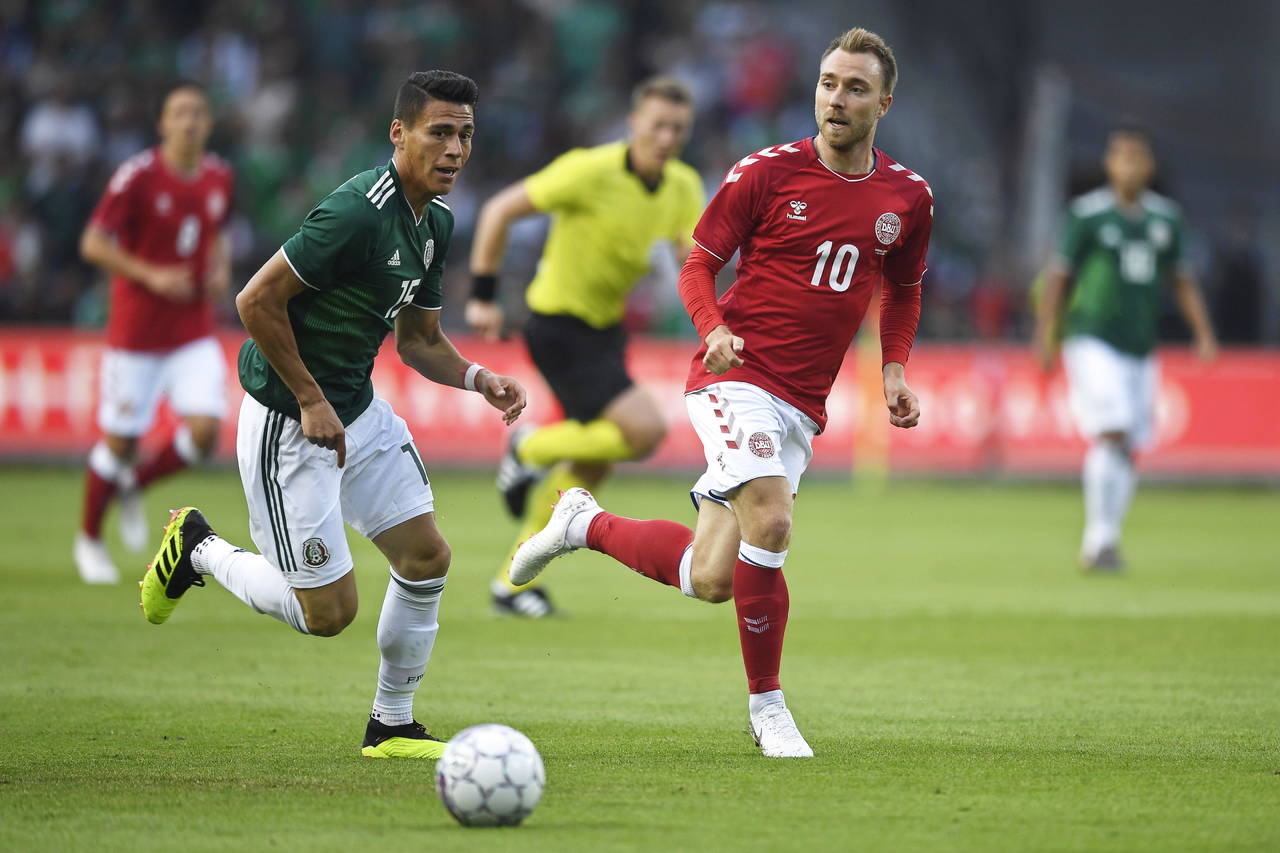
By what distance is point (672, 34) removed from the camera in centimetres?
2317

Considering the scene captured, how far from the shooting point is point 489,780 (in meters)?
4.61

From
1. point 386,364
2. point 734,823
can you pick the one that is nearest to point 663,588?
point 734,823

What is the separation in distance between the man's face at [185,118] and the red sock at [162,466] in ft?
6.07

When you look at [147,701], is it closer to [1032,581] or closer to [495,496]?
[1032,581]

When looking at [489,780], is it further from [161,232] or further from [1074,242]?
[1074,242]

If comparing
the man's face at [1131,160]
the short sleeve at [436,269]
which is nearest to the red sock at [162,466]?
the short sleeve at [436,269]

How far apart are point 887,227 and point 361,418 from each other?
186cm

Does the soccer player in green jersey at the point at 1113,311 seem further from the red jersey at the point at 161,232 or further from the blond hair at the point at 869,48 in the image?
the blond hair at the point at 869,48

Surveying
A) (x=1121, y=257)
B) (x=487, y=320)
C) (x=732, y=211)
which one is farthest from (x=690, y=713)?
(x=1121, y=257)

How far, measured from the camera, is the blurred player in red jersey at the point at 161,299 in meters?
10.5

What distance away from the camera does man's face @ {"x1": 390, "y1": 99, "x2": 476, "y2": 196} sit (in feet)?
18.1

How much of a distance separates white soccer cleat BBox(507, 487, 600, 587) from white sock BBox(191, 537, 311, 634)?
1034 millimetres

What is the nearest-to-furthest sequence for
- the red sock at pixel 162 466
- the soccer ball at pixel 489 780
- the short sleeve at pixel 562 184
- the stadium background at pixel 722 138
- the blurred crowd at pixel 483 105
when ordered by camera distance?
1. the soccer ball at pixel 489 780
2. the short sleeve at pixel 562 184
3. the red sock at pixel 162 466
4. the stadium background at pixel 722 138
5. the blurred crowd at pixel 483 105

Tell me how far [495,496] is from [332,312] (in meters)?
11.6
